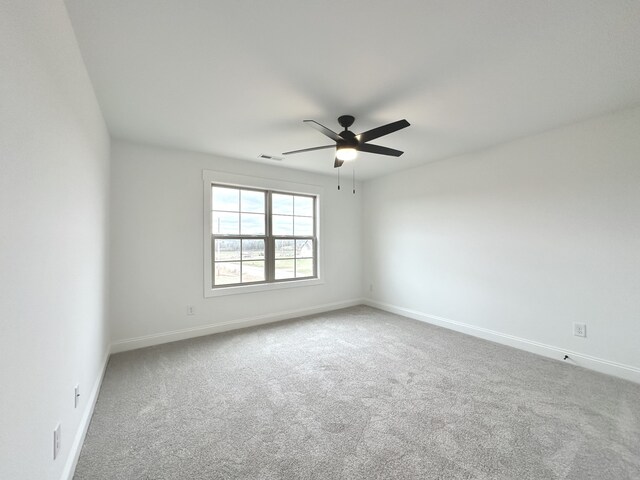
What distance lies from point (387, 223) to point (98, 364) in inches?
171

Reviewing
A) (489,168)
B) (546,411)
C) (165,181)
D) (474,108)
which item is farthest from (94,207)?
(489,168)

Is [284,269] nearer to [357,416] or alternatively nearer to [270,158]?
[270,158]

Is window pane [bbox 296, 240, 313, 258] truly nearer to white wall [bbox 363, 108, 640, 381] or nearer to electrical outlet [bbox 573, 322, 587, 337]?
white wall [bbox 363, 108, 640, 381]

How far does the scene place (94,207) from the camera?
2262 millimetres

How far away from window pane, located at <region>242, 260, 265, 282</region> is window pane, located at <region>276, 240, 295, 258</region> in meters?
0.34

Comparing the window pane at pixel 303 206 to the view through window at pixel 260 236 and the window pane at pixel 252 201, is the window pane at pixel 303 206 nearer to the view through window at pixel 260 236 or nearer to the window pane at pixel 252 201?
the view through window at pixel 260 236

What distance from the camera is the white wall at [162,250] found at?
10.5ft

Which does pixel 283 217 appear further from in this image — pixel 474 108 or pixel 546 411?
pixel 546 411

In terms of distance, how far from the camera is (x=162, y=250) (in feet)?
11.3

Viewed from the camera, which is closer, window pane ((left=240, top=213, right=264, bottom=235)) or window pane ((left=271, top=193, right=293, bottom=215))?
window pane ((left=240, top=213, right=264, bottom=235))

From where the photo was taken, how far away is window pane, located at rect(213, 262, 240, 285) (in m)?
3.89

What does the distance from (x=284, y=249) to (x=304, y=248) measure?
0.41m

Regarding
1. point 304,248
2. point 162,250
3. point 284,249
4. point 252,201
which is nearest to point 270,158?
point 252,201

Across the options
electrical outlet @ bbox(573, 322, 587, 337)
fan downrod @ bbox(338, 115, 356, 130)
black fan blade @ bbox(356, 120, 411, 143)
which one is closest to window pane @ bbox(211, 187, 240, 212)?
fan downrod @ bbox(338, 115, 356, 130)
